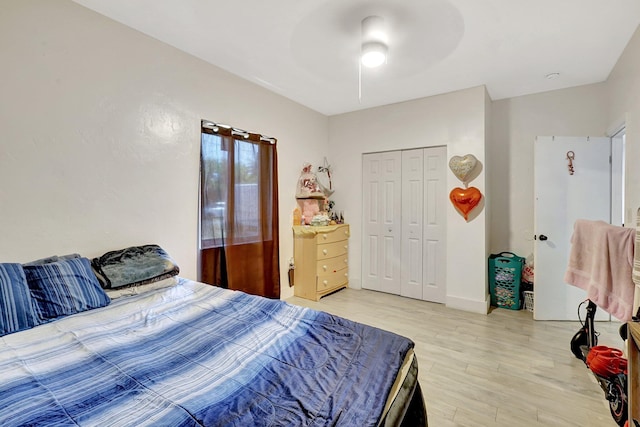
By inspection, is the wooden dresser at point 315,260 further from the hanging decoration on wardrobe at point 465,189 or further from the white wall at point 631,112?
the white wall at point 631,112

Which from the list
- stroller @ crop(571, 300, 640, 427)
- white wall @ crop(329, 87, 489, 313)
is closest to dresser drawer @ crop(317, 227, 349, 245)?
white wall @ crop(329, 87, 489, 313)

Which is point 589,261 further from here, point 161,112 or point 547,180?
point 161,112

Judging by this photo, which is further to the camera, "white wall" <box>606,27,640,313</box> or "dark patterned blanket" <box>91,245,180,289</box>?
"white wall" <box>606,27,640,313</box>

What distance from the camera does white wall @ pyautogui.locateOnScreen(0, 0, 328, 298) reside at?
68.1 inches

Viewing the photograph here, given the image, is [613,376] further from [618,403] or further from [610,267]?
[610,267]

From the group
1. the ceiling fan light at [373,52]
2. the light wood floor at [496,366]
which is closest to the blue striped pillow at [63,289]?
the light wood floor at [496,366]

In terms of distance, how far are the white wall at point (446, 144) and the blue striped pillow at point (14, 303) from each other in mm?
3454


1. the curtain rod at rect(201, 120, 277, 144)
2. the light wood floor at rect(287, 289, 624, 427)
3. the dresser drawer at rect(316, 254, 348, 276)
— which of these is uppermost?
the curtain rod at rect(201, 120, 277, 144)

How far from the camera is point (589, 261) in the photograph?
78.3 inches

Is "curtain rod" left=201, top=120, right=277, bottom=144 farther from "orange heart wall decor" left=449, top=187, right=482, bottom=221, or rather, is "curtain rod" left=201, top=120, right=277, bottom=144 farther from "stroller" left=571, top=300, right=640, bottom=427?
"stroller" left=571, top=300, right=640, bottom=427

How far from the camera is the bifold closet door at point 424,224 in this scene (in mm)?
3574

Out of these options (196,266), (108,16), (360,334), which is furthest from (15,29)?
(360,334)

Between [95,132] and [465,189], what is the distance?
3.57 m

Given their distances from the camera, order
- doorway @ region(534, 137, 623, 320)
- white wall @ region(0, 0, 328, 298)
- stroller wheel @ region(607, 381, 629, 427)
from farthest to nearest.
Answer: doorway @ region(534, 137, 623, 320), white wall @ region(0, 0, 328, 298), stroller wheel @ region(607, 381, 629, 427)
